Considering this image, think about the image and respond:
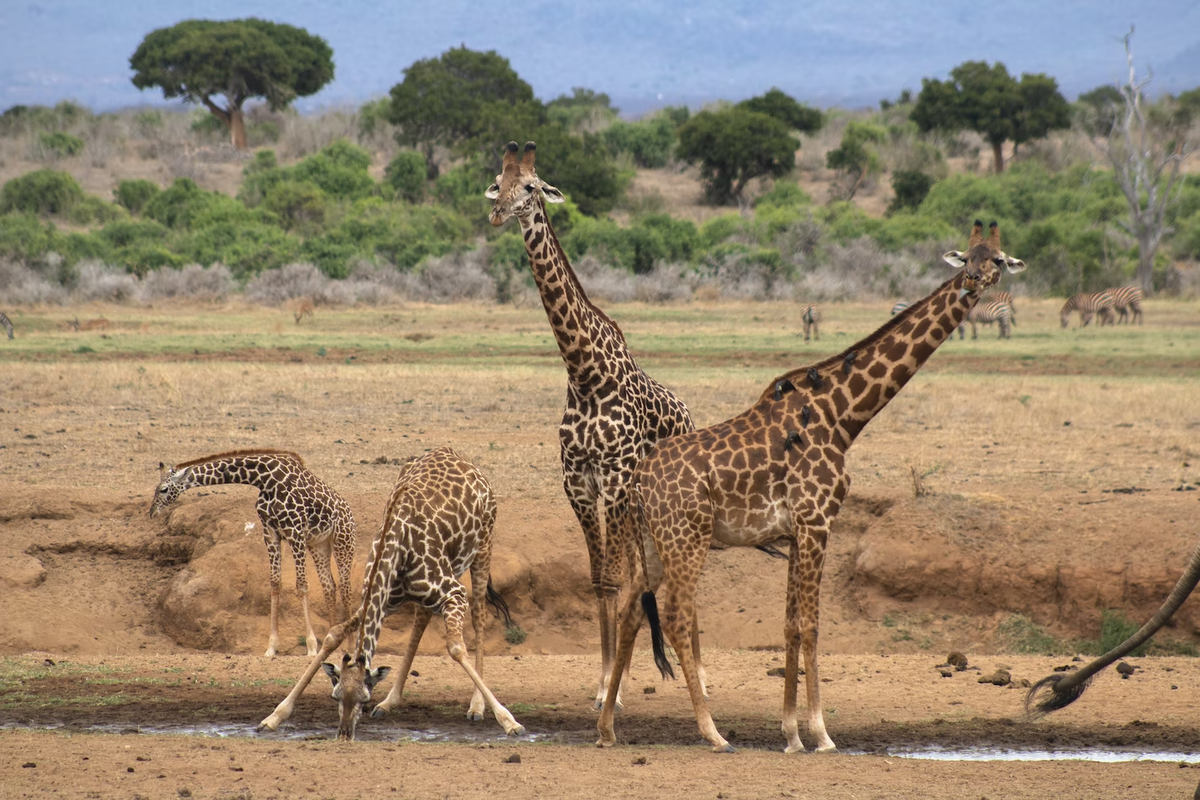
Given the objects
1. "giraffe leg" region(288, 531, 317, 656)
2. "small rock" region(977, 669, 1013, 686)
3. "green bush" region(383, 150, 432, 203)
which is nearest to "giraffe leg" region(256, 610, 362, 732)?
"giraffe leg" region(288, 531, 317, 656)

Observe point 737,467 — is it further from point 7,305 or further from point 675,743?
point 7,305

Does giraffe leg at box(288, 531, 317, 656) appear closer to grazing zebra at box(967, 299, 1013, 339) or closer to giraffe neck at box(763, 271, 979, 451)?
giraffe neck at box(763, 271, 979, 451)

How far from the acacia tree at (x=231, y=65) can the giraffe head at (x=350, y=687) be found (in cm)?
5865

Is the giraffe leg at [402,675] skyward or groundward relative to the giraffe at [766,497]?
groundward

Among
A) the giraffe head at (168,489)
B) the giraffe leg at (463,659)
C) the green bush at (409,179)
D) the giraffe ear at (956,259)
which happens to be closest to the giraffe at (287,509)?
the giraffe head at (168,489)

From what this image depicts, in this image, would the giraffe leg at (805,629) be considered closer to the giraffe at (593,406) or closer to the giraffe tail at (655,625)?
the giraffe tail at (655,625)

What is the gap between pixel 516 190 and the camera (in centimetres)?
843

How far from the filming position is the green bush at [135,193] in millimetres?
49812

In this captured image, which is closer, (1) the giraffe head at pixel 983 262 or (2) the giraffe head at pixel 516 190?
(1) the giraffe head at pixel 983 262

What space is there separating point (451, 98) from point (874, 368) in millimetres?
51816

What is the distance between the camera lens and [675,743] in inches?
309

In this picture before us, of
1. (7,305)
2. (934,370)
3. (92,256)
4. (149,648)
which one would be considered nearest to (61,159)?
(92,256)

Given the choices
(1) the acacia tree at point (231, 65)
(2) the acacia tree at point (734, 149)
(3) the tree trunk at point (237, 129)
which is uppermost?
(1) the acacia tree at point (231, 65)

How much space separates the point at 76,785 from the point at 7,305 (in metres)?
29.5
